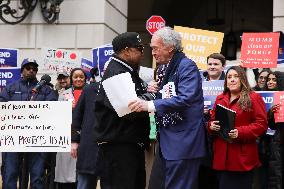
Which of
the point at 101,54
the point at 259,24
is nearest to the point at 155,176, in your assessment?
the point at 101,54

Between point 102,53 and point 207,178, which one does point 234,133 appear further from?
point 102,53

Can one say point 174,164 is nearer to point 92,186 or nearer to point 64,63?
point 92,186

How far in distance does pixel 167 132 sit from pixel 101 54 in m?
4.49

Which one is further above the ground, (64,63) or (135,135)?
(64,63)

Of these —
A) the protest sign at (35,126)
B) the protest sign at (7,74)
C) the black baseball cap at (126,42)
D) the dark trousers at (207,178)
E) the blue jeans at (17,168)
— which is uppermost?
the black baseball cap at (126,42)

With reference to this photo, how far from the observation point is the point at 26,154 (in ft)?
25.5

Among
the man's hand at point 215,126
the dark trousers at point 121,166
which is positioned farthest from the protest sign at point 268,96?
the dark trousers at point 121,166

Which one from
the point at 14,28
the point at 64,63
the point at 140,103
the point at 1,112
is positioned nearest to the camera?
the point at 140,103

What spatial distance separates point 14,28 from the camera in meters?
12.3

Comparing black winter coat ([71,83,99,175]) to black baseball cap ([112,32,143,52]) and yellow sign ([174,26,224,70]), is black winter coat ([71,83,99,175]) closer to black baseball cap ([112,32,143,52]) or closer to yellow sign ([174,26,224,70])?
yellow sign ([174,26,224,70])

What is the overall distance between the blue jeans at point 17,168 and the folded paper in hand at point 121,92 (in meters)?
3.34

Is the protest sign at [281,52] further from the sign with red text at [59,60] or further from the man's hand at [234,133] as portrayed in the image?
the sign with red text at [59,60]

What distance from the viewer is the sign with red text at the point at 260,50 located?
7.96m

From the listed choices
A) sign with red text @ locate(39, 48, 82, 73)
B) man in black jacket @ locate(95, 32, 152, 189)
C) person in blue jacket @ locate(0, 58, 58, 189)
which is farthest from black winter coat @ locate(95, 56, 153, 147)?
sign with red text @ locate(39, 48, 82, 73)
